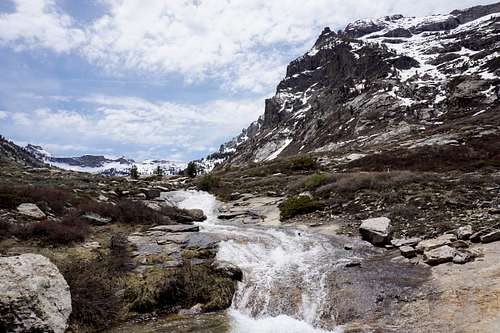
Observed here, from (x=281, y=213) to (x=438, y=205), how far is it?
11.4 meters

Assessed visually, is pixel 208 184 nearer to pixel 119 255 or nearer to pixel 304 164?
pixel 304 164

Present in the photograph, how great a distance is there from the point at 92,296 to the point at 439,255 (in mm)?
13374

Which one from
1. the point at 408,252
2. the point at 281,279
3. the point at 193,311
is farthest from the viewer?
the point at 408,252

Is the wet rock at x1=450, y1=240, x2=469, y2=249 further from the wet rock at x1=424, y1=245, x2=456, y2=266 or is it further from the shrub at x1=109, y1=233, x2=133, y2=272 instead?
the shrub at x1=109, y1=233, x2=133, y2=272

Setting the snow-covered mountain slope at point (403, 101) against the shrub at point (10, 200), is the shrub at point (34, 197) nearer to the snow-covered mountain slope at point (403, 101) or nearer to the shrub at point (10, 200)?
the shrub at point (10, 200)

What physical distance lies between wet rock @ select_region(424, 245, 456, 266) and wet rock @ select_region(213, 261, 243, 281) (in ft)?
25.4

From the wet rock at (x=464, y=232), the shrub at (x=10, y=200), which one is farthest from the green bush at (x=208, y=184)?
the wet rock at (x=464, y=232)

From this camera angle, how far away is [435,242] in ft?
59.1

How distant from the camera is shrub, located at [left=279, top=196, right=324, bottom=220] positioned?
1196 inches

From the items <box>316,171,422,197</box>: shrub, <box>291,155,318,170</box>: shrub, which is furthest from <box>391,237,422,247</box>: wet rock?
<box>291,155,318,170</box>: shrub

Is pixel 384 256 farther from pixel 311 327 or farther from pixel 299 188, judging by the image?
pixel 299 188

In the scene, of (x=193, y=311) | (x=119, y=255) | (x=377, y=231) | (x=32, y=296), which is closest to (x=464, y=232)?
(x=377, y=231)

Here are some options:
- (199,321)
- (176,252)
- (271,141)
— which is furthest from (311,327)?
(271,141)

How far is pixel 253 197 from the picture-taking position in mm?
41938
